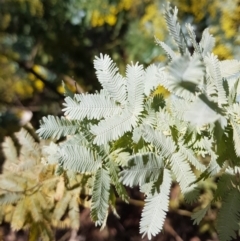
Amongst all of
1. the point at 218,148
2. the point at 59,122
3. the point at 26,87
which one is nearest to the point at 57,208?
the point at 59,122

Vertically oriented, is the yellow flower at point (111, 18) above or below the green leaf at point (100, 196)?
above

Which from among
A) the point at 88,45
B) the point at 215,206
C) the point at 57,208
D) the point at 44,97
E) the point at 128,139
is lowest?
the point at 215,206

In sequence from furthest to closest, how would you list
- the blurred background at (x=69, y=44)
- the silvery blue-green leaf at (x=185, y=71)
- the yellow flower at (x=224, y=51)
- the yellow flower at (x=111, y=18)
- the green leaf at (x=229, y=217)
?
the yellow flower at (x=111, y=18)
the blurred background at (x=69, y=44)
the yellow flower at (x=224, y=51)
the green leaf at (x=229, y=217)
the silvery blue-green leaf at (x=185, y=71)

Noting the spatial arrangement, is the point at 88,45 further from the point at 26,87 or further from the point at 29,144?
the point at 29,144

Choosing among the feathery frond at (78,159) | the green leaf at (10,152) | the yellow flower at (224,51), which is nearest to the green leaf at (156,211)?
the feathery frond at (78,159)

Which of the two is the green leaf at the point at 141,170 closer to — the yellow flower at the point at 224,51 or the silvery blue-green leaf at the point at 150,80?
the silvery blue-green leaf at the point at 150,80

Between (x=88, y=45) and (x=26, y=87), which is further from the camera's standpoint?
(x=88, y=45)

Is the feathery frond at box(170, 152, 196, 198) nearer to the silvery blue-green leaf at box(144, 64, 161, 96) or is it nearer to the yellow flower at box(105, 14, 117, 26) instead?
the silvery blue-green leaf at box(144, 64, 161, 96)

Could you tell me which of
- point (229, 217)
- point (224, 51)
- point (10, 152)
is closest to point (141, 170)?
point (229, 217)
